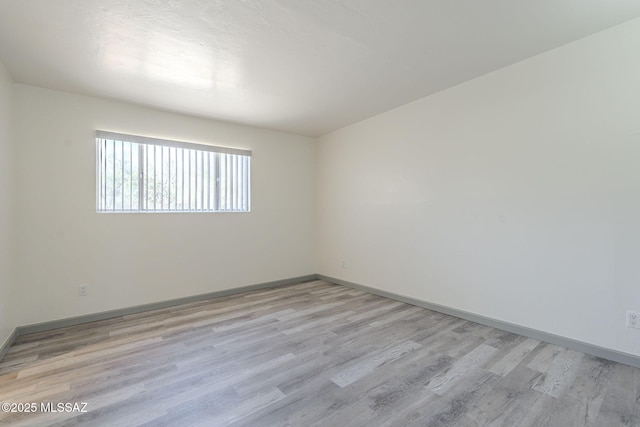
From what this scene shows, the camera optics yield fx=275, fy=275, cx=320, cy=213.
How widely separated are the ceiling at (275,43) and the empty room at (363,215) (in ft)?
0.07

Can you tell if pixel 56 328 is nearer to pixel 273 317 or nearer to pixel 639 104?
pixel 273 317

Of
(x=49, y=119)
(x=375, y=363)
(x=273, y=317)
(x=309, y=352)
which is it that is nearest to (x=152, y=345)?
(x=273, y=317)

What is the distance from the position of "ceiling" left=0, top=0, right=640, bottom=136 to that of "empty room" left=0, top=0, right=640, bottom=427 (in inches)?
0.9

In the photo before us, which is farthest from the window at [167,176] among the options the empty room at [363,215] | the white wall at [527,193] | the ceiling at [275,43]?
the white wall at [527,193]

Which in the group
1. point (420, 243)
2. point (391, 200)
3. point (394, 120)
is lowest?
point (420, 243)

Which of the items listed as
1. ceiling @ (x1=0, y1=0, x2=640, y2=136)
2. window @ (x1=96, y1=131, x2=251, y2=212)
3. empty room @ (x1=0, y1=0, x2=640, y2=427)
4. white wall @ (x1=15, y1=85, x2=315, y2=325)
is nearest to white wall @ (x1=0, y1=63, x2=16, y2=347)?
empty room @ (x1=0, y1=0, x2=640, y2=427)

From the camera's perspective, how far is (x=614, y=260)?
7.17 ft

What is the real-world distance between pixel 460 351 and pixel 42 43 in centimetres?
422

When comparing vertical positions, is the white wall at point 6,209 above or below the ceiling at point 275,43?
below

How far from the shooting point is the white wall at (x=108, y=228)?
9.34 ft

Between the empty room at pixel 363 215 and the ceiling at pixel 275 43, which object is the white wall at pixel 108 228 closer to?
the empty room at pixel 363 215

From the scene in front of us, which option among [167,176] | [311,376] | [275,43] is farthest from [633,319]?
[167,176]

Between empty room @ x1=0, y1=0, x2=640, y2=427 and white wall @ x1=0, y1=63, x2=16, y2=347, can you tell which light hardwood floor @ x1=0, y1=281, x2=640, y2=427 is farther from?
white wall @ x1=0, y1=63, x2=16, y2=347

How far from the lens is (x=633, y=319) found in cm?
210
